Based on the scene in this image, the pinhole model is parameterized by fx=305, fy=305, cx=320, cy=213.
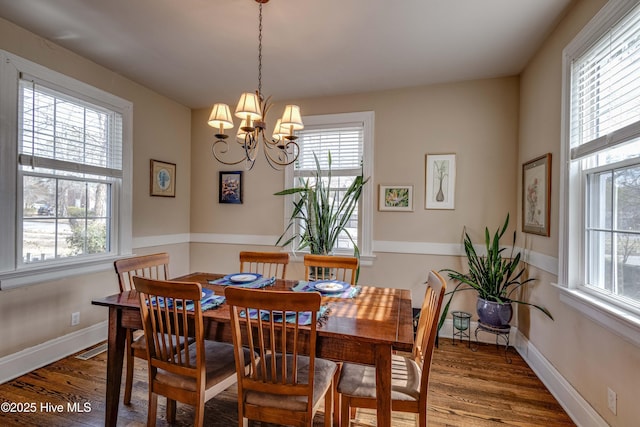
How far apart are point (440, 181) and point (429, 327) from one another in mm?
1991

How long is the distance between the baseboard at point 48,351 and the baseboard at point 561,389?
382 cm

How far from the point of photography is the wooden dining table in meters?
1.31

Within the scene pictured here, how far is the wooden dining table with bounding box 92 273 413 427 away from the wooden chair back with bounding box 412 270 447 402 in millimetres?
93

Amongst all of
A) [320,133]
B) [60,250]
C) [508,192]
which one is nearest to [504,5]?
[508,192]

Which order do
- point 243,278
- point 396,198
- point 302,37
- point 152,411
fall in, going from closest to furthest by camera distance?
point 152,411 < point 243,278 < point 302,37 < point 396,198

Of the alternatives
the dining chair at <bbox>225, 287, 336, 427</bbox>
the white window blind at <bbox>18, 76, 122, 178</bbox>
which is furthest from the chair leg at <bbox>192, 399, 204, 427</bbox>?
the white window blind at <bbox>18, 76, 122, 178</bbox>

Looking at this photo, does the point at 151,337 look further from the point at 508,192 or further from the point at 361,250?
the point at 508,192

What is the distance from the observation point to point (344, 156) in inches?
138

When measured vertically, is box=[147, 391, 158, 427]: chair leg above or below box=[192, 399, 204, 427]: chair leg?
below

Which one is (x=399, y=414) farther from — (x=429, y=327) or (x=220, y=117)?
(x=220, y=117)

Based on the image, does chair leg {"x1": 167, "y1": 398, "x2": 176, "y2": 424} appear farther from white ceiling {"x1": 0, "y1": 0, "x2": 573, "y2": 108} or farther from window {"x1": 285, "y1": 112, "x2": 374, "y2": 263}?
white ceiling {"x1": 0, "y1": 0, "x2": 573, "y2": 108}

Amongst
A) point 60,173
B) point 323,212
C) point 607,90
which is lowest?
point 323,212

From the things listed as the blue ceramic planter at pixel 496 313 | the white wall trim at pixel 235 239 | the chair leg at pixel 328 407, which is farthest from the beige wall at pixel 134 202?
the blue ceramic planter at pixel 496 313

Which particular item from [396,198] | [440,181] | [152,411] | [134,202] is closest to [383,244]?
[396,198]
